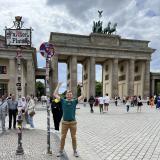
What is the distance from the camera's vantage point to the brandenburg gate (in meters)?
75.7

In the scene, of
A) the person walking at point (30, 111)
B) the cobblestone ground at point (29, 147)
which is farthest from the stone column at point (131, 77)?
the cobblestone ground at point (29, 147)

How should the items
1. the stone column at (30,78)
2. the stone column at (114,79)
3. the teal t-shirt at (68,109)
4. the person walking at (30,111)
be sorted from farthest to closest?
the stone column at (114,79)
the stone column at (30,78)
the person walking at (30,111)
the teal t-shirt at (68,109)

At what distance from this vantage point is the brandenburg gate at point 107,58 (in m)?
75.7

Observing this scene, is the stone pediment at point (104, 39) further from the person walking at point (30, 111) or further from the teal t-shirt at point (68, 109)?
the teal t-shirt at point (68, 109)

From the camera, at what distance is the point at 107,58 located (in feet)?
267

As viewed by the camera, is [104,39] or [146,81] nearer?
[104,39]

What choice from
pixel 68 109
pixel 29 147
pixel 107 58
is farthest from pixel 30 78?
pixel 68 109

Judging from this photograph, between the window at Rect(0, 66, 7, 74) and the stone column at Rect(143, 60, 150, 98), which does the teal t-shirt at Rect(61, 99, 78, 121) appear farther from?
the stone column at Rect(143, 60, 150, 98)

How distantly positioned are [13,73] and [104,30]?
101 ft

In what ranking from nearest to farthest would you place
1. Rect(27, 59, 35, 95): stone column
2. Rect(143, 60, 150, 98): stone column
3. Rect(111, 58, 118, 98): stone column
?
Rect(27, 59, 35, 95): stone column
Rect(111, 58, 118, 98): stone column
Rect(143, 60, 150, 98): stone column

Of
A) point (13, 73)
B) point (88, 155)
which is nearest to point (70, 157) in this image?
point (88, 155)

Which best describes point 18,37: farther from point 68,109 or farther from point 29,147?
point 29,147

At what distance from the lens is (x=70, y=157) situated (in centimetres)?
886

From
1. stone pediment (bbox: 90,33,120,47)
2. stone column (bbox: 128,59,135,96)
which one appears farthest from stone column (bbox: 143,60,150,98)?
stone pediment (bbox: 90,33,120,47)
